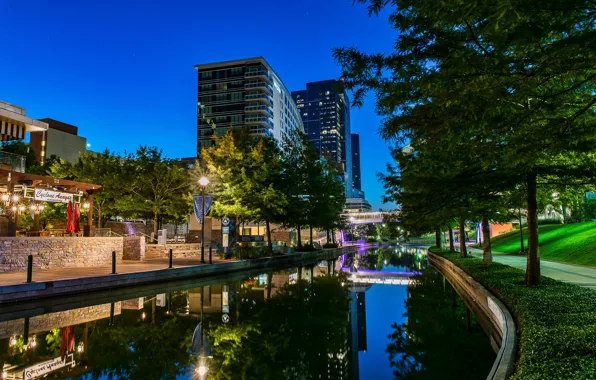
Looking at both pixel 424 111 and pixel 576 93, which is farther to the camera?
pixel 576 93

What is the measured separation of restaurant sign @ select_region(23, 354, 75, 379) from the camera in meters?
7.04

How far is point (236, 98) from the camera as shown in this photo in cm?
10188

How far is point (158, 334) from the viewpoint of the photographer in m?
10.1

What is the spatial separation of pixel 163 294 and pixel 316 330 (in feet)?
29.2

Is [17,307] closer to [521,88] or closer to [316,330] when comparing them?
[316,330]

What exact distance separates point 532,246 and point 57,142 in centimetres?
9593

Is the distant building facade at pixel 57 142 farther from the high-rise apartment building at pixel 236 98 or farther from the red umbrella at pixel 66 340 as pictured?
the red umbrella at pixel 66 340

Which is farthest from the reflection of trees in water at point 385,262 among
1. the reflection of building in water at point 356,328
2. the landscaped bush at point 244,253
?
the reflection of building in water at point 356,328

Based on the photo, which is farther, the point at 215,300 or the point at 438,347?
the point at 215,300

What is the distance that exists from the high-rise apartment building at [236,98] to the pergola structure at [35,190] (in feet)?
241

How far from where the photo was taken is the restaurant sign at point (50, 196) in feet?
69.7

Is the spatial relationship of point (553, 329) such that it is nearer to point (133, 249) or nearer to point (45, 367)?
point (45, 367)

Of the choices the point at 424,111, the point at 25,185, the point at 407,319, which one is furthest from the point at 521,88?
the point at 25,185

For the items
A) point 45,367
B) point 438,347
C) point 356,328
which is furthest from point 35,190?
point 438,347
